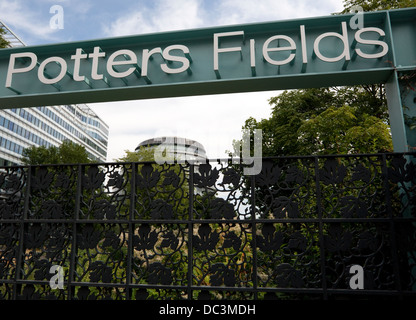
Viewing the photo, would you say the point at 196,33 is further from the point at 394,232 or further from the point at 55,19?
the point at 394,232

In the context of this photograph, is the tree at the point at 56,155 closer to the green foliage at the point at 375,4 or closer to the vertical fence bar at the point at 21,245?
the green foliage at the point at 375,4

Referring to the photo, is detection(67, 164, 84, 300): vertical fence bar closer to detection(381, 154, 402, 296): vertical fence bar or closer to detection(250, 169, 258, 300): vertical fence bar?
detection(250, 169, 258, 300): vertical fence bar

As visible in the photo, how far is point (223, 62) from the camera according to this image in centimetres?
443

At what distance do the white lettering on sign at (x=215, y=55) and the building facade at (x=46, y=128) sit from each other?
23483 millimetres

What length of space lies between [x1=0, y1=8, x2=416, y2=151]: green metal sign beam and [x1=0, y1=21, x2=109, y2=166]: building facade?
23351 mm

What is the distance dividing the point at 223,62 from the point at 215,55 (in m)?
0.21

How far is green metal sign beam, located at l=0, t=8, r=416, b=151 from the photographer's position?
4.07m

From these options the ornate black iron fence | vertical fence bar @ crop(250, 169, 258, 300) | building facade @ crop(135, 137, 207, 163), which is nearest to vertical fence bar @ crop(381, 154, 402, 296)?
the ornate black iron fence

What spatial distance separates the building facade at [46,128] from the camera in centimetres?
3494

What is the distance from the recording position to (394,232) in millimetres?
3230

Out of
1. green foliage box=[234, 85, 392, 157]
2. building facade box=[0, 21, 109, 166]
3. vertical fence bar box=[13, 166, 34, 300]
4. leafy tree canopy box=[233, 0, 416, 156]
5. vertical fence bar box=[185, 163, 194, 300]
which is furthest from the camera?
building facade box=[0, 21, 109, 166]

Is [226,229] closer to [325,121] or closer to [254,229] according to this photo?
[254,229]

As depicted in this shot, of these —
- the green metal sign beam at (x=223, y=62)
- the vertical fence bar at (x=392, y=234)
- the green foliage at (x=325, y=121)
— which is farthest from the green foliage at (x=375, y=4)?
the vertical fence bar at (x=392, y=234)

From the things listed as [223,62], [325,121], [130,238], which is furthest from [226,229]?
[325,121]
